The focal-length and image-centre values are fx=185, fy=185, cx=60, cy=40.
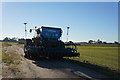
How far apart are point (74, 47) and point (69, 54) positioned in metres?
1.81

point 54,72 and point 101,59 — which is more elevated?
point 54,72

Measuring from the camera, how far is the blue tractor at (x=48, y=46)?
1523 cm

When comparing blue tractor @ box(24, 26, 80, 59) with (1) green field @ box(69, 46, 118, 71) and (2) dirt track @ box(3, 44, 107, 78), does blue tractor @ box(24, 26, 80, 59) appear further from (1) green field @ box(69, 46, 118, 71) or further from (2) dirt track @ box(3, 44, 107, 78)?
(2) dirt track @ box(3, 44, 107, 78)

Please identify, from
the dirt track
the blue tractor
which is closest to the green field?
the blue tractor

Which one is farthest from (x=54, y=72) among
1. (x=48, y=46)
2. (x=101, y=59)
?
(x=101, y=59)

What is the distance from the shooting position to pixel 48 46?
53.6 ft

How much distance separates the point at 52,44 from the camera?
16734mm

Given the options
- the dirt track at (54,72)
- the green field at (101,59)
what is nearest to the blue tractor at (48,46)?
the green field at (101,59)

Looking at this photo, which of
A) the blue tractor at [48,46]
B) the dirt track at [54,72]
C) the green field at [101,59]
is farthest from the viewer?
the blue tractor at [48,46]

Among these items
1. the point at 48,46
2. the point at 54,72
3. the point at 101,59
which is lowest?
the point at 101,59

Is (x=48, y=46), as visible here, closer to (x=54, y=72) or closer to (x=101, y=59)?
(x=101, y=59)

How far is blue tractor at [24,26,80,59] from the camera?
15225mm

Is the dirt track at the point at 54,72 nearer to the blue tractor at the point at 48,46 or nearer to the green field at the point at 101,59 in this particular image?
the green field at the point at 101,59

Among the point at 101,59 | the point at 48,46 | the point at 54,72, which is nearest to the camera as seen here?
the point at 54,72
